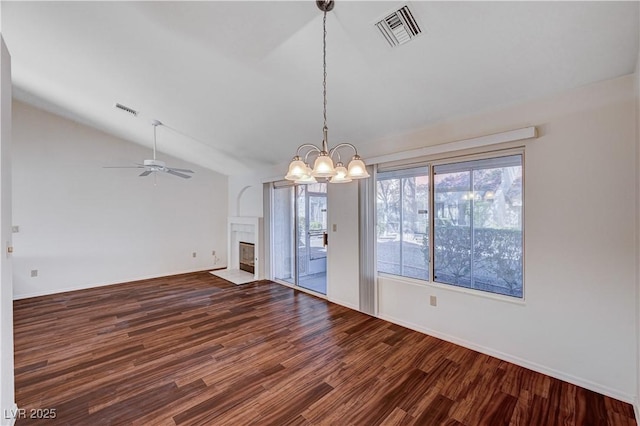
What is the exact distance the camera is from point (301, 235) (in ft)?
18.2

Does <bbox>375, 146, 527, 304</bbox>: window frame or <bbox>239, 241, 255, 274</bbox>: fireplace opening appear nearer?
<bbox>375, 146, 527, 304</bbox>: window frame

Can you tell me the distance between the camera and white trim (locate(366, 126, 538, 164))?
2598 millimetres

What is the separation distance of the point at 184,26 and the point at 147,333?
3.46 meters

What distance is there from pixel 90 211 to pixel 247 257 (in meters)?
3.27

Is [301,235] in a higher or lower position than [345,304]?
higher

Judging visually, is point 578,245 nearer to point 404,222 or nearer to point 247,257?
point 404,222

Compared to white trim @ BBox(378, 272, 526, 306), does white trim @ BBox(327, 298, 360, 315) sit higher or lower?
lower

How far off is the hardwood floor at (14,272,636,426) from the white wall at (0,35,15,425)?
0.35 m

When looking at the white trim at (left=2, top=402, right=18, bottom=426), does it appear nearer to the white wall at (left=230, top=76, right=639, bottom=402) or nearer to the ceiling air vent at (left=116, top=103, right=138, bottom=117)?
the ceiling air vent at (left=116, top=103, right=138, bottom=117)

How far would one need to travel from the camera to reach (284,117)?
3.60 m

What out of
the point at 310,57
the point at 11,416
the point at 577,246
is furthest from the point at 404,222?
the point at 11,416

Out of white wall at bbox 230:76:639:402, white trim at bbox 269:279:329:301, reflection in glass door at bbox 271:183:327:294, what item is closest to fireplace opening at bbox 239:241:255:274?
reflection in glass door at bbox 271:183:327:294

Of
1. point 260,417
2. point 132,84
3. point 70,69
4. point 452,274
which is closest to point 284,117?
point 132,84

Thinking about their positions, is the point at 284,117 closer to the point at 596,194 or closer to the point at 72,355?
the point at 596,194
